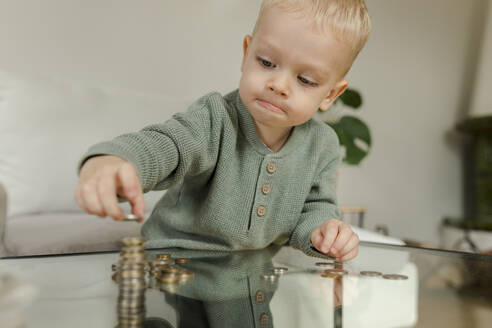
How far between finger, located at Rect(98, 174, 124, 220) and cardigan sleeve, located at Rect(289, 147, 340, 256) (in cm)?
→ 38

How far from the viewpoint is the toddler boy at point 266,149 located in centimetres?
61

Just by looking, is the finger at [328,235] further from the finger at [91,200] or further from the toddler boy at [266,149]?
the finger at [91,200]

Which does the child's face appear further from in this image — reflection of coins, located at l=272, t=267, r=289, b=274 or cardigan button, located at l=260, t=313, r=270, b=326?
cardigan button, located at l=260, t=313, r=270, b=326

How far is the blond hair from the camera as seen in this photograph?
0.62m

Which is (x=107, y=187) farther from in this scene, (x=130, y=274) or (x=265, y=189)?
(x=265, y=189)

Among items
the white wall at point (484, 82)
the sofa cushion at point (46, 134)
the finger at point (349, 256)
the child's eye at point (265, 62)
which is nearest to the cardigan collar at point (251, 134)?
the child's eye at point (265, 62)

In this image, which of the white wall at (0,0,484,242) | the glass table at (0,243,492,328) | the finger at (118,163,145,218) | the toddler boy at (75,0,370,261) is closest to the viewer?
the glass table at (0,243,492,328)

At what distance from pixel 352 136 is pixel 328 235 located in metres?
1.40

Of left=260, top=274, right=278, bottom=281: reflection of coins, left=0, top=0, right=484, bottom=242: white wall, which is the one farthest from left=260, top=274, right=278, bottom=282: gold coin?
left=0, top=0, right=484, bottom=242: white wall

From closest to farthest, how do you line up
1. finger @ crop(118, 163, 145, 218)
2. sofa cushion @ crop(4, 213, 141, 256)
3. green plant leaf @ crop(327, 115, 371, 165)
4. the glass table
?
1. the glass table
2. finger @ crop(118, 163, 145, 218)
3. sofa cushion @ crop(4, 213, 141, 256)
4. green plant leaf @ crop(327, 115, 371, 165)

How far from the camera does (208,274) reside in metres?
0.48

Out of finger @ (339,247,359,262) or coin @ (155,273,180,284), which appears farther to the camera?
finger @ (339,247,359,262)

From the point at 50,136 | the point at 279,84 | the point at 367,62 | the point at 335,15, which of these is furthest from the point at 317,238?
the point at 367,62

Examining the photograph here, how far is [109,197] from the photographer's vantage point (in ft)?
1.25
